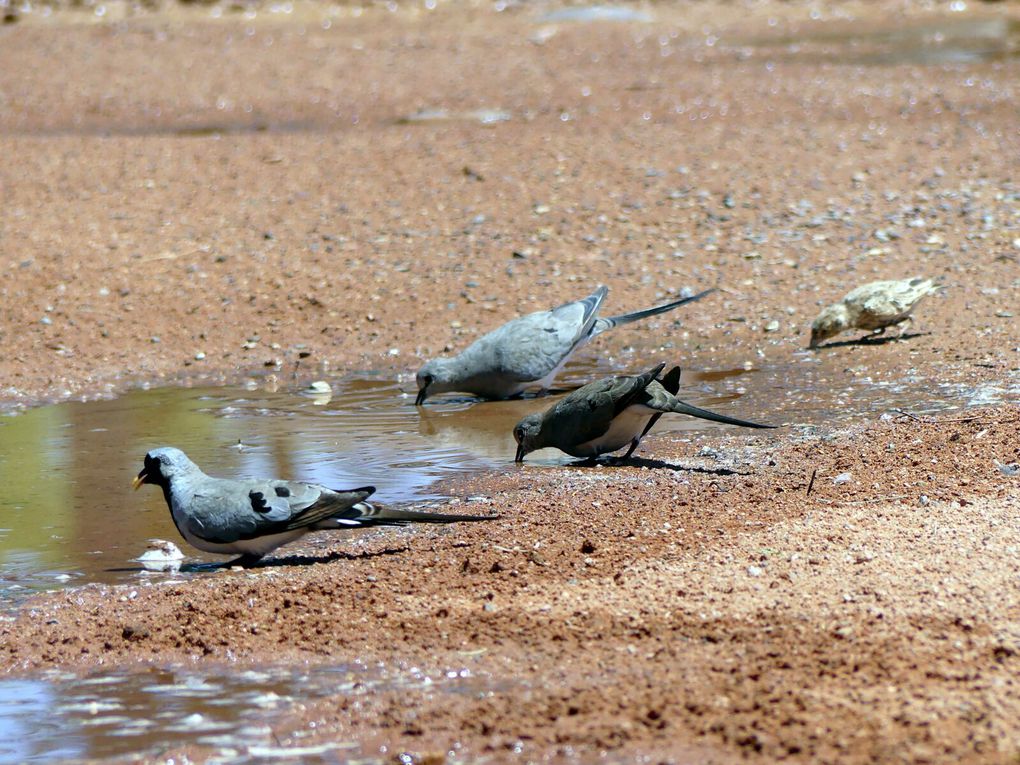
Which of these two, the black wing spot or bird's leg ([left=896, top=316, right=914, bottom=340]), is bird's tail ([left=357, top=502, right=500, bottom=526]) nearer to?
the black wing spot

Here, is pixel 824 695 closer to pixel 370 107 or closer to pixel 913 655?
pixel 913 655

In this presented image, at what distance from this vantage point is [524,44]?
21.7 meters

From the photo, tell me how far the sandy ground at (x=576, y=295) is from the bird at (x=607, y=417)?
0.72 ft

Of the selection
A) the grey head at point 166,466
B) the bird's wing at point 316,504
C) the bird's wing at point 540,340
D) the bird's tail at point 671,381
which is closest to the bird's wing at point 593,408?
the bird's tail at point 671,381

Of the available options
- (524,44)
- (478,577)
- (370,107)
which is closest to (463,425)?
(478,577)

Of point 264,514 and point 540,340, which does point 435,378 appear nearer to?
point 540,340

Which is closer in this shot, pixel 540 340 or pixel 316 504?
pixel 316 504

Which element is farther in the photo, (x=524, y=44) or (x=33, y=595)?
(x=524, y=44)

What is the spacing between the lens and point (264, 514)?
19.8 feet

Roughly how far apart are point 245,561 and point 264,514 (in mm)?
410

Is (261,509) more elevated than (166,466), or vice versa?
(166,466)

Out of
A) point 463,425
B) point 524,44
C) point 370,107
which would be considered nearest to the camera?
point 463,425

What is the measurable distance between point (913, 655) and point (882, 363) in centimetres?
506

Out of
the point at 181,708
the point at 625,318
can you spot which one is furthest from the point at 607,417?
the point at 181,708
